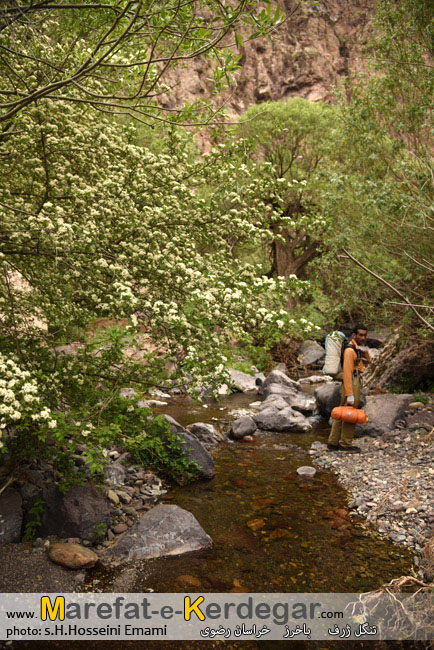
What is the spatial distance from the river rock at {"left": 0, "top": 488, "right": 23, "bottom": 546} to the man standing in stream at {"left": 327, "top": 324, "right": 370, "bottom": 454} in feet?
25.7

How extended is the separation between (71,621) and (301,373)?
68.1 feet

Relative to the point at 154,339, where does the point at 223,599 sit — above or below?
below

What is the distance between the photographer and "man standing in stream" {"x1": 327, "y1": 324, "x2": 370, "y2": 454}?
36.4 feet

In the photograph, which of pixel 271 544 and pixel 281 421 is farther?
pixel 281 421

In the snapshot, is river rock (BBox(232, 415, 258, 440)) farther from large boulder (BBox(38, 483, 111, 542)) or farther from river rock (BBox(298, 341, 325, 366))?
river rock (BBox(298, 341, 325, 366))

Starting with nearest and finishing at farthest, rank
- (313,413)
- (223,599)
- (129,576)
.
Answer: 1. (223,599)
2. (129,576)
3. (313,413)

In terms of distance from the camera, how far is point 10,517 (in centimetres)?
640

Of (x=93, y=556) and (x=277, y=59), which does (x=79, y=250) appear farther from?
(x=277, y=59)

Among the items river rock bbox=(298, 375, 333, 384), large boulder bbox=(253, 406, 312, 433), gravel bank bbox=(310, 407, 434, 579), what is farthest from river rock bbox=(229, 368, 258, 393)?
gravel bank bbox=(310, 407, 434, 579)

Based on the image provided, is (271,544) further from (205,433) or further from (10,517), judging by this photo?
(205,433)

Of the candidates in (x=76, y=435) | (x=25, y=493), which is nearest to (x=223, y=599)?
(x=76, y=435)

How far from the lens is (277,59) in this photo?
188 feet

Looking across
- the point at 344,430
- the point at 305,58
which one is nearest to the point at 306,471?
the point at 344,430
